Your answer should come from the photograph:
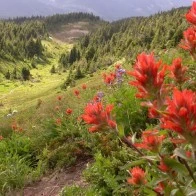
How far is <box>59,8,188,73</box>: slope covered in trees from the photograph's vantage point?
65.8 m

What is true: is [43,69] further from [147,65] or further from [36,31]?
[147,65]

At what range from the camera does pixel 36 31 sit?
604 ft

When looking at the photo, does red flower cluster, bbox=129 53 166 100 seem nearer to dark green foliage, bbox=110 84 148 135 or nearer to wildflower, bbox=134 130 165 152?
wildflower, bbox=134 130 165 152

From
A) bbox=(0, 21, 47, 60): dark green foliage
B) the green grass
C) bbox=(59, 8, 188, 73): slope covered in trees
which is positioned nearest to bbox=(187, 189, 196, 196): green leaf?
bbox=(59, 8, 188, 73): slope covered in trees

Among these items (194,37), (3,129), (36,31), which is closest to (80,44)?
(36,31)

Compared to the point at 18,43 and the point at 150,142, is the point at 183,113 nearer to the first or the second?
the point at 150,142

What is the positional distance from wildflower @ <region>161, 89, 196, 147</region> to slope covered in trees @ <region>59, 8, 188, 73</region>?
4722 centimetres

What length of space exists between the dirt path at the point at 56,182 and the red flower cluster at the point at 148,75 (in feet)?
14.4

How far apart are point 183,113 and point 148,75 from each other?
1.10 feet

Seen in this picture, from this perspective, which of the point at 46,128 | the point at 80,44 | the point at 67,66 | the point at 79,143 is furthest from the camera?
the point at 80,44

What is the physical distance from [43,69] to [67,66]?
28.5ft

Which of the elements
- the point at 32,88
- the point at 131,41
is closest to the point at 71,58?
the point at 131,41

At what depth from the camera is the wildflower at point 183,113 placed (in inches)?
62.7

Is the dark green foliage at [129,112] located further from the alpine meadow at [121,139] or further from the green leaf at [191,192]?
the green leaf at [191,192]
